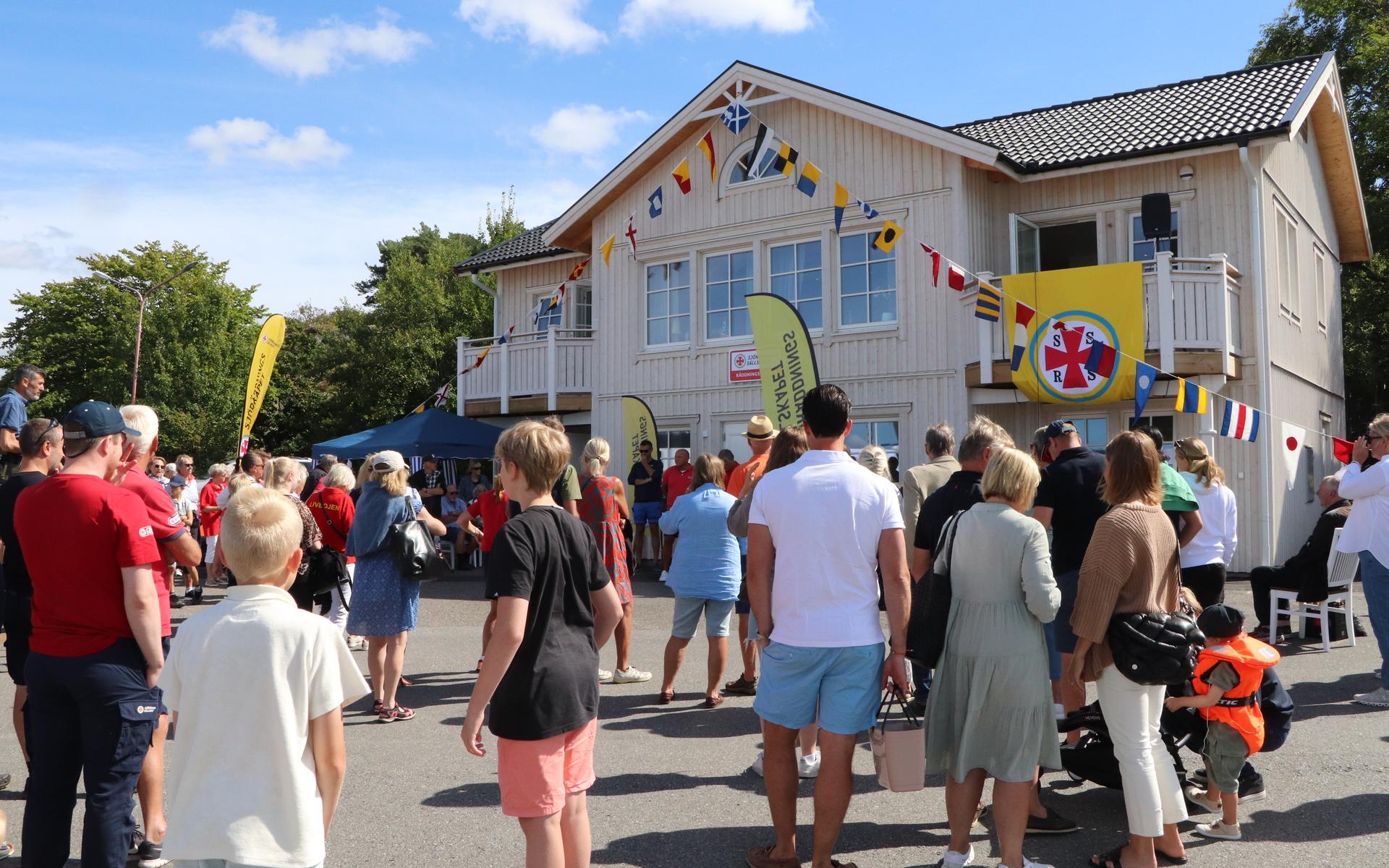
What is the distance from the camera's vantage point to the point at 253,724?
263 centimetres

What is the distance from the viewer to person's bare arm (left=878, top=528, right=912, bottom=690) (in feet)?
13.1

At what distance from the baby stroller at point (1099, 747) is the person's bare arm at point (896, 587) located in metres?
1.34

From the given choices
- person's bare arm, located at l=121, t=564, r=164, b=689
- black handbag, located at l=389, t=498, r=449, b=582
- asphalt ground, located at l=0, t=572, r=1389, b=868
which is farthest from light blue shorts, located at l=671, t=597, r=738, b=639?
person's bare arm, located at l=121, t=564, r=164, b=689

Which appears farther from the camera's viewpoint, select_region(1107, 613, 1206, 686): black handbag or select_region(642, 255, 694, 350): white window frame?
select_region(642, 255, 694, 350): white window frame

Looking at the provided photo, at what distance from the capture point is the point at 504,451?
3402 mm

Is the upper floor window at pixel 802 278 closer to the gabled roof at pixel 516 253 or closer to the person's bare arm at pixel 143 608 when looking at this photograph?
the gabled roof at pixel 516 253

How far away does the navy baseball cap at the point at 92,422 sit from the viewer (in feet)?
11.9

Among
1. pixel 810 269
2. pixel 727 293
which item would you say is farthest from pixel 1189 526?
pixel 727 293

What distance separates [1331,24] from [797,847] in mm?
30054

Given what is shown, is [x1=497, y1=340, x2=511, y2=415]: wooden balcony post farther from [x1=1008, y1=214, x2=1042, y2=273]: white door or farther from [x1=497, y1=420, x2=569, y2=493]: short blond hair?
[x1=497, y1=420, x2=569, y2=493]: short blond hair

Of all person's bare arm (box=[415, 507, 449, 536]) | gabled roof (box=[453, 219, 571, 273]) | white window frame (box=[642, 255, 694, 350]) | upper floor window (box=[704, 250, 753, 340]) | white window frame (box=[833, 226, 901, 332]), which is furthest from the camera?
gabled roof (box=[453, 219, 571, 273])

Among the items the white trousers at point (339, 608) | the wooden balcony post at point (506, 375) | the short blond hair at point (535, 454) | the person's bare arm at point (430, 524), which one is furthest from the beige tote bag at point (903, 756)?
the wooden balcony post at point (506, 375)

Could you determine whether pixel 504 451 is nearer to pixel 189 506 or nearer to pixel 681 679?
pixel 681 679

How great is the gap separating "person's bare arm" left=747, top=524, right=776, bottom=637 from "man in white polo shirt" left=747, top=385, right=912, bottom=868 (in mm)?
20
